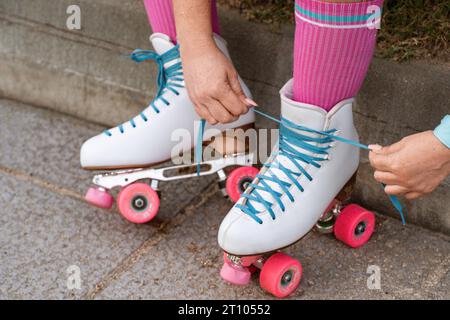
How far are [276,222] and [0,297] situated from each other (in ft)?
2.16

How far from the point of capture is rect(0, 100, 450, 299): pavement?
5.76 ft

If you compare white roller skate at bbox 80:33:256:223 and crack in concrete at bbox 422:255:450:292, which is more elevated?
white roller skate at bbox 80:33:256:223

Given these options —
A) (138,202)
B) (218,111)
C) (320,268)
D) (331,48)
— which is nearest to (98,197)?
(138,202)

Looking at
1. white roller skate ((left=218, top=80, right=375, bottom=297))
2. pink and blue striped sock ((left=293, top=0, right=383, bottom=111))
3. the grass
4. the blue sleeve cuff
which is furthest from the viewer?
the grass

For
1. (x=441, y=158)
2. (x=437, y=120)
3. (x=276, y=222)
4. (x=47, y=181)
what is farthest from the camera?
(x=47, y=181)

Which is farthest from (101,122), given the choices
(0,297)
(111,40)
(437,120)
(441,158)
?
(441,158)

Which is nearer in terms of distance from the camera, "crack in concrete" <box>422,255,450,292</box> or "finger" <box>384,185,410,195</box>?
"finger" <box>384,185,410,195</box>

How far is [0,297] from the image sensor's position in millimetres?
1727

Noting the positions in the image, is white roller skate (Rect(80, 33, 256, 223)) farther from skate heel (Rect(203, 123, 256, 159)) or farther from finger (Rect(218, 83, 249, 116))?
finger (Rect(218, 83, 249, 116))

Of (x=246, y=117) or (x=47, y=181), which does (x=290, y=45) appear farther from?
(x=47, y=181)

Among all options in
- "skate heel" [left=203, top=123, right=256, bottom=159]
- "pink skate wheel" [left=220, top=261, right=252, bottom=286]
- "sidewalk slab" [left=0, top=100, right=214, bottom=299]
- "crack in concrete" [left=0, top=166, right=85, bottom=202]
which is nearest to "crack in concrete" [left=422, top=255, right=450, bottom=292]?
"pink skate wheel" [left=220, top=261, right=252, bottom=286]

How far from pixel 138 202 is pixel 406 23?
850 millimetres

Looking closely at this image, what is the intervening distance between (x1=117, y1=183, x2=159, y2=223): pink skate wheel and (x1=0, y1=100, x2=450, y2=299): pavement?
0.16ft

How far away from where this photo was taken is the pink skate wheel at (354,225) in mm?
1843
